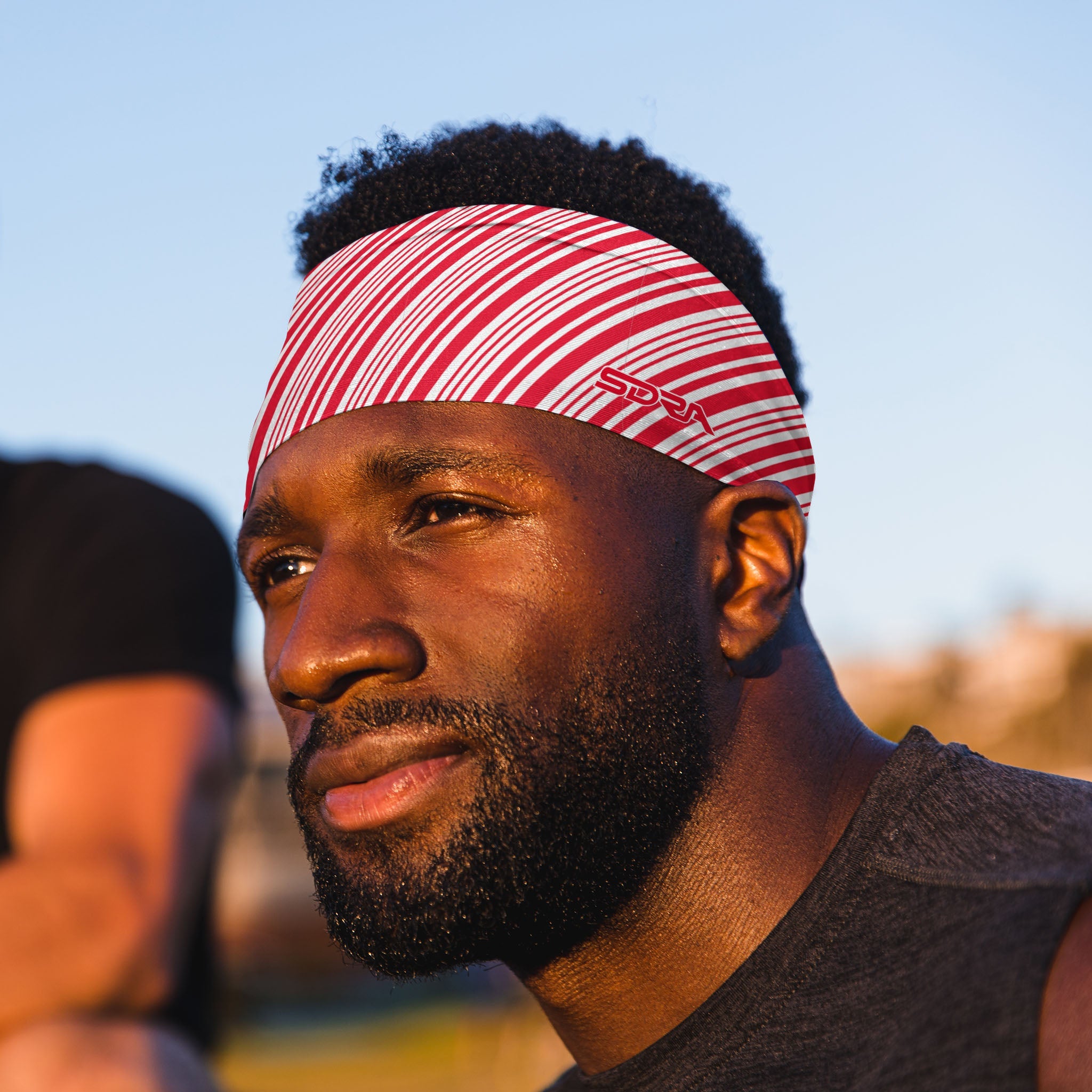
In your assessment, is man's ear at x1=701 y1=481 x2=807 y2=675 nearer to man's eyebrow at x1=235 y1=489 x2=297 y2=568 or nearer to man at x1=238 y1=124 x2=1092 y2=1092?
man at x1=238 y1=124 x2=1092 y2=1092

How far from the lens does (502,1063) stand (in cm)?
1353

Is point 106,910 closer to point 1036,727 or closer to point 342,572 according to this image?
point 342,572

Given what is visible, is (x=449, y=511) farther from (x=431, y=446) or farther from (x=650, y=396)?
(x=650, y=396)

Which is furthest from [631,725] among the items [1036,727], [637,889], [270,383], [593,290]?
[1036,727]

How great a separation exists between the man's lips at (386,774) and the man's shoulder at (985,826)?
2.74ft

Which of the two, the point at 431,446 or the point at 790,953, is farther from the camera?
the point at 431,446

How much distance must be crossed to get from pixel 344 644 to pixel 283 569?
24.7 inches

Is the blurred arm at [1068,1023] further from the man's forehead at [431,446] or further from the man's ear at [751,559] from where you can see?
the man's forehead at [431,446]

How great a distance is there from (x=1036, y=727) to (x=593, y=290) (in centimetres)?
1900

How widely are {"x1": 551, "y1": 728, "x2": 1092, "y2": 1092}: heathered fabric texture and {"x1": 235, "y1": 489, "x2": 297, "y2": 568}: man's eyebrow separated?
136cm

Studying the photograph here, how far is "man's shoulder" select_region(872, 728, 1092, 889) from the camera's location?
212cm

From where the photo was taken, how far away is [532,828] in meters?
2.44

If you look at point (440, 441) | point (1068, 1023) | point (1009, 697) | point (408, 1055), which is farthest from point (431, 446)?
point (1009, 697)

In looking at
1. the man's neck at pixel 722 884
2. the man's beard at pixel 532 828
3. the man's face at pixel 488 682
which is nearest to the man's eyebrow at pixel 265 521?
the man's face at pixel 488 682
